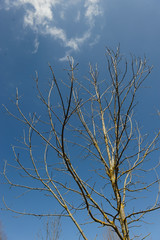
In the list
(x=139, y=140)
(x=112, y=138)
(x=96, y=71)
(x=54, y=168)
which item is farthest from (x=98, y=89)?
(x=54, y=168)

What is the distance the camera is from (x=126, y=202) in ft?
4.24

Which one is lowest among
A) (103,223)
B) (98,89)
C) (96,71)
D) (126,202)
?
(103,223)

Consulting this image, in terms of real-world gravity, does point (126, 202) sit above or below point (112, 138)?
below

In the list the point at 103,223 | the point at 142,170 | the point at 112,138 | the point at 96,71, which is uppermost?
the point at 96,71

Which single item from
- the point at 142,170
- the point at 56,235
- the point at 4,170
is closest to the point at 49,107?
the point at 4,170

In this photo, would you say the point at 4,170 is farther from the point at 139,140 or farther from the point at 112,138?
the point at 139,140

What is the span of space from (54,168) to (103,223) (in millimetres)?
617

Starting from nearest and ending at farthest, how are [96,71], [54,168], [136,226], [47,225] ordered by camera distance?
[136,226] → [54,168] → [96,71] → [47,225]

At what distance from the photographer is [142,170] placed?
5.56ft

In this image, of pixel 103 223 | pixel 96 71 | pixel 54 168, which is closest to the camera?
pixel 103 223

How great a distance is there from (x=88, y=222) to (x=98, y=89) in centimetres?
117

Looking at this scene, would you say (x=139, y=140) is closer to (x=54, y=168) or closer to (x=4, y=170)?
(x=54, y=168)

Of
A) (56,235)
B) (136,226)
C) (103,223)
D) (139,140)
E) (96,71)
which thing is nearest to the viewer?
(103,223)

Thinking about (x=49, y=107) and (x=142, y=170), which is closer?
(x=49, y=107)
